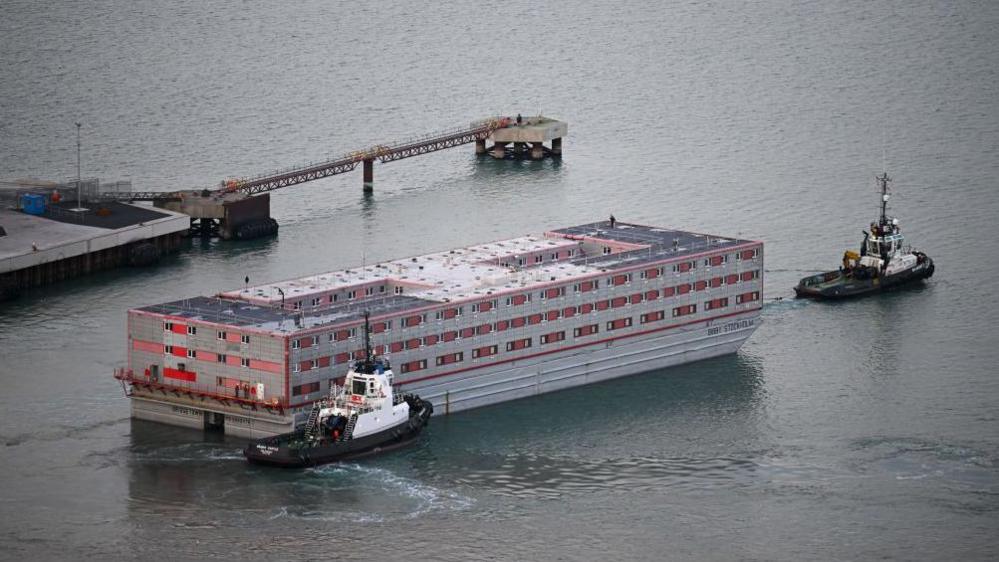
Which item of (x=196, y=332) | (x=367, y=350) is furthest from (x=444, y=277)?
(x=196, y=332)

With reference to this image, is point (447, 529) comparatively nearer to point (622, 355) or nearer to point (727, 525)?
point (727, 525)

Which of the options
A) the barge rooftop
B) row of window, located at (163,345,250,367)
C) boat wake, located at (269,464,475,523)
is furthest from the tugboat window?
row of window, located at (163,345,250,367)

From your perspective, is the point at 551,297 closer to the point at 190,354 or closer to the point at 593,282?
the point at 593,282

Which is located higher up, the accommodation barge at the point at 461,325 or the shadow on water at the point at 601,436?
the accommodation barge at the point at 461,325

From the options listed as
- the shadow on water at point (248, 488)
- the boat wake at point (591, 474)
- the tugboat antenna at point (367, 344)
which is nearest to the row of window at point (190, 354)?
the shadow on water at point (248, 488)

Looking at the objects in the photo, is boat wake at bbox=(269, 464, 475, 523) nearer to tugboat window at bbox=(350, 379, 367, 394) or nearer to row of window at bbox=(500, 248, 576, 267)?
tugboat window at bbox=(350, 379, 367, 394)

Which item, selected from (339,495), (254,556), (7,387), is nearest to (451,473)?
(339,495)

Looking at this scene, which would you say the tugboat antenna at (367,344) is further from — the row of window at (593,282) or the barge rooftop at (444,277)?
the row of window at (593,282)
